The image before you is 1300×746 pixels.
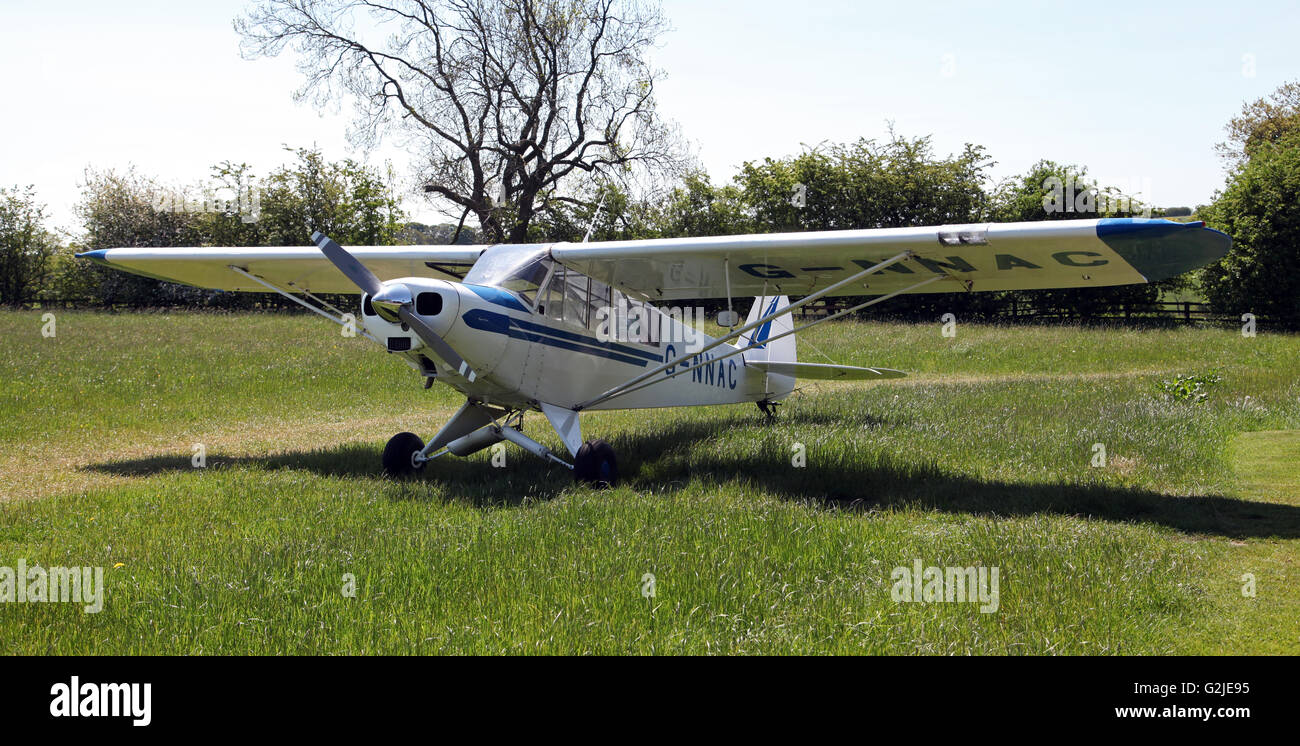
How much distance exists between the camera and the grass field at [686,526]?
502cm

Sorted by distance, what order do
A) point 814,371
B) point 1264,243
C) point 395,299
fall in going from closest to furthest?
point 395,299 < point 814,371 < point 1264,243

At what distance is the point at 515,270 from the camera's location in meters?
9.77

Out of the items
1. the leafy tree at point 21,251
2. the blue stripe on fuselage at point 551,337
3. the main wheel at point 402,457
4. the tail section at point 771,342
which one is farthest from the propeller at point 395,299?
the leafy tree at point 21,251

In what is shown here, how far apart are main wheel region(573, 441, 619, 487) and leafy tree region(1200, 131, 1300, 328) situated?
2622 centimetres

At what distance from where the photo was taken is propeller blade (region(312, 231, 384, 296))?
8734mm

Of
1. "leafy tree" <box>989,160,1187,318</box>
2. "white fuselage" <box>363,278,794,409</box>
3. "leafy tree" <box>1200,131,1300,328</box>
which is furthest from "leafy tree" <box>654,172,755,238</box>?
"white fuselage" <box>363,278,794,409</box>

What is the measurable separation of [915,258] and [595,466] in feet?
13.2

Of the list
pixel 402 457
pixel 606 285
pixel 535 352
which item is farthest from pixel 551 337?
pixel 402 457

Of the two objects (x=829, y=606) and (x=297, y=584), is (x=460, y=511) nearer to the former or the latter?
(x=297, y=584)

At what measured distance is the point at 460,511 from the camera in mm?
8016

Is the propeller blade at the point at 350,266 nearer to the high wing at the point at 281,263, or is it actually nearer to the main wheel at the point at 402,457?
the main wheel at the point at 402,457

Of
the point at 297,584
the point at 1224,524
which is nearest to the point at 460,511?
the point at 297,584

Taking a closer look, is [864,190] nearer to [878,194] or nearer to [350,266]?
[878,194]
